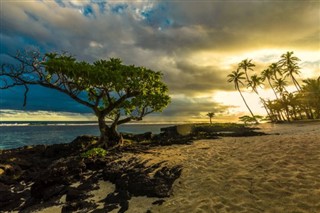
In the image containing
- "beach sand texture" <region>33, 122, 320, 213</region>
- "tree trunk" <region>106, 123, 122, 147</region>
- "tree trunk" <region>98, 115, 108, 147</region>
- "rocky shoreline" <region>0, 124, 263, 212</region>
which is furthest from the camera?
"tree trunk" <region>106, 123, 122, 147</region>

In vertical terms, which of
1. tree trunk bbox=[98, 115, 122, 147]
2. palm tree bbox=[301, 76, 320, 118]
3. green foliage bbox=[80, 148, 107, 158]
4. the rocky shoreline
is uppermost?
palm tree bbox=[301, 76, 320, 118]

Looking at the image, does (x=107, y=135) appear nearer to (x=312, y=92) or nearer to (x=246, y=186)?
(x=246, y=186)

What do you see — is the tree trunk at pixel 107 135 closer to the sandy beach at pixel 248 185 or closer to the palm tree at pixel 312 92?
the sandy beach at pixel 248 185

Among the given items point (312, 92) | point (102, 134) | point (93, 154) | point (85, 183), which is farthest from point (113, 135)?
point (312, 92)

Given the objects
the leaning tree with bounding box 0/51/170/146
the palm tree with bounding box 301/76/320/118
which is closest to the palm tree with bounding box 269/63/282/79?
the palm tree with bounding box 301/76/320/118

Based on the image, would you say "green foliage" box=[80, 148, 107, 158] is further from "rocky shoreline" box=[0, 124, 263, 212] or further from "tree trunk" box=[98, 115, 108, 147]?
"tree trunk" box=[98, 115, 108, 147]

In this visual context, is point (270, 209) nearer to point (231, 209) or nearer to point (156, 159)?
point (231, 209)

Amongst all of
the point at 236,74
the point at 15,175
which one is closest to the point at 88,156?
the point at 15,175

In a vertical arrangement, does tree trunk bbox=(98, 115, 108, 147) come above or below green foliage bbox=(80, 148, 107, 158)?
above

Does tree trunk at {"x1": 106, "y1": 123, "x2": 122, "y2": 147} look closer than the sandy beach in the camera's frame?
No

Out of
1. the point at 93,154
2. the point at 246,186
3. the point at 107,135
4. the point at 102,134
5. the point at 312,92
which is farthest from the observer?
the point at 312,92

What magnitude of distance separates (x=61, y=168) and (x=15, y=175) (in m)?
4.24

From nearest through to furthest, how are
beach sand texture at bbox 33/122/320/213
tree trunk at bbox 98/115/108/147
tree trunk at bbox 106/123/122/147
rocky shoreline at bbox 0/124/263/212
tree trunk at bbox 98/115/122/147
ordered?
beach sand texture at bbox 33/122/320/213 < rocky shoreline at bbox 0/124/263/212 < tree trunk at bbox 98/115/108/147 < tree trunk at bbox 98/115/122/147 < tree trunk at bbox 106/123/122/147

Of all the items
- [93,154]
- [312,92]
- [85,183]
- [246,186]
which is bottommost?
[85,183]
